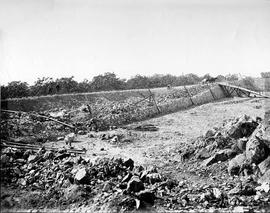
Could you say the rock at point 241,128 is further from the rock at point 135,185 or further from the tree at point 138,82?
the tree at point 138,82

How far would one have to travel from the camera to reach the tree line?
578 inches

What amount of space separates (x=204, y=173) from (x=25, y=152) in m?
4.46

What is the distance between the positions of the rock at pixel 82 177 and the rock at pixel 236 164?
2989 mm

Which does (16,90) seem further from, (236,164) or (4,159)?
(236,164)

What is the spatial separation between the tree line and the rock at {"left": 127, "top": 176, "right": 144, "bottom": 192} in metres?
10.1

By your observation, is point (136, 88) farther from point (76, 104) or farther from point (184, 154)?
point (184, 154)

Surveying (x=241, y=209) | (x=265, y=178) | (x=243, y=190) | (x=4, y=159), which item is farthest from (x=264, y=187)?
(x=4, y=159)

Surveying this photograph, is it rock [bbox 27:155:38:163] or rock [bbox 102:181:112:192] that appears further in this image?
rock [bbox 27:155:38:163]

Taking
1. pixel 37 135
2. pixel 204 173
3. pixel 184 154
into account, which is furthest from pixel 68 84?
pixel 204 173

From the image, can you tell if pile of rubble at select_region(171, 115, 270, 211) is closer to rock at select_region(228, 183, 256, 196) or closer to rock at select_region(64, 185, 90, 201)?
rock at select_region(228, 183, 256, 196)

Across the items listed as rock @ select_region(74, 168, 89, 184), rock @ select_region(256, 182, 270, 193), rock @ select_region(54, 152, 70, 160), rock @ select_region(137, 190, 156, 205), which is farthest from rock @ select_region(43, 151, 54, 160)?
rock @ select_region(256, 182, 270, 193)

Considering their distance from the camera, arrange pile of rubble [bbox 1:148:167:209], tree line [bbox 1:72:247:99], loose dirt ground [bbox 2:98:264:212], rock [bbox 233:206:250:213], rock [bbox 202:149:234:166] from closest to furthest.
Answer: rock [bbox 233:206:250:213] < pile of rubble [bbox 1:148:167:209] < loose dirt ground [bbox 2:98:264:212] < rock [bbox 202:149:234:166] < tree line [bbox 1:72:247:99]

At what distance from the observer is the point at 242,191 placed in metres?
4.90

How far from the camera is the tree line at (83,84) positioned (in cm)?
1467
